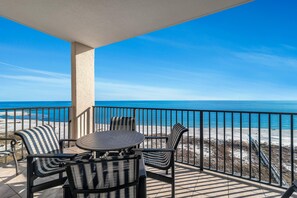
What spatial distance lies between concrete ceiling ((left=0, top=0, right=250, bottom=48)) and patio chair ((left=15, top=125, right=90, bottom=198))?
203 cm

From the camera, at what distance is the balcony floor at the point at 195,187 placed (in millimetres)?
2096

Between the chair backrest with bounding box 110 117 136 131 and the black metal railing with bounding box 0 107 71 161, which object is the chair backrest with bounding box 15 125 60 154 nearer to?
the chair backrest with bounding box 110 117 136 131

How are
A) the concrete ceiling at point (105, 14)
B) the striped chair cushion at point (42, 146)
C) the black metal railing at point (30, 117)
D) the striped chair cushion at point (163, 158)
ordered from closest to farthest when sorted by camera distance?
the striped chair cushion at point (42, 146) < the striped chair cushion at point (163, 158) < the concrete ceiling at point (105, 14) < the black metal railing at point (30, 117)

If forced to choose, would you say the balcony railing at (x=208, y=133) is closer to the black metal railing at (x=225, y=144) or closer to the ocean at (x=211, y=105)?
the black metal railing at (x=225, y=144)

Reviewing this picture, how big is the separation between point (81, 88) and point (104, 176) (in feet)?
12.9

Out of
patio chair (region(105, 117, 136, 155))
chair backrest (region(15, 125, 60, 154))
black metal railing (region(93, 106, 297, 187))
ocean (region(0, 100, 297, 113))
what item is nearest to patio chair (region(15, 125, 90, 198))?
chair backrest (region(15, 125, 60, 154))

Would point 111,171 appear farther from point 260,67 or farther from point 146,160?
point 260,67

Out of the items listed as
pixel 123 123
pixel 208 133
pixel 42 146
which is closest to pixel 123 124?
pixel 123 123

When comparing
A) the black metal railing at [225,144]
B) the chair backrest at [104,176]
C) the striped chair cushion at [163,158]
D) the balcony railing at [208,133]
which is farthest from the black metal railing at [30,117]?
the chair backrest at [104,176]

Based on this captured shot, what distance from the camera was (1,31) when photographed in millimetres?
7375

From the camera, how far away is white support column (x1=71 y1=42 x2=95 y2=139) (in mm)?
4305

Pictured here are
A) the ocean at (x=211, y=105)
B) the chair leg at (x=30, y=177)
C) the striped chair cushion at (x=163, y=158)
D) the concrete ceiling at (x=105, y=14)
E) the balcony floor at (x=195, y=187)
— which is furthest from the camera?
the ocean at (x=211, y=105)

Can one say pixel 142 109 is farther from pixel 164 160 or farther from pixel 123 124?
pixel 164 160

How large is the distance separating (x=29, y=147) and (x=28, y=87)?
16541mm
